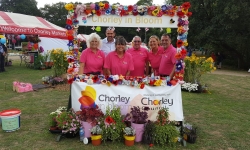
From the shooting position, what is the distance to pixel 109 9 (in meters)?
3.94

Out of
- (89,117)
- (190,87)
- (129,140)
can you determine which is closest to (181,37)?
(129,140)

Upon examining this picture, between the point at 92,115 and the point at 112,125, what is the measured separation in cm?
40

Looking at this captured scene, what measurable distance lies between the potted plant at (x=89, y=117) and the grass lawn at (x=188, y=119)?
305 mm

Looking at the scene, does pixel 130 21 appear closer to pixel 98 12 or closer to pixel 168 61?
pixel 98 12

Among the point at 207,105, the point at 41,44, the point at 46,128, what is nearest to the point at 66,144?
the point at 46,128

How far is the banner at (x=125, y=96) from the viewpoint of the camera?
4.01 metres

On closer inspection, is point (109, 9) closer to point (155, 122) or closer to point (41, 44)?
point (155, 122)

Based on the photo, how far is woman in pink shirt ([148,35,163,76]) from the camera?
14.7 feet

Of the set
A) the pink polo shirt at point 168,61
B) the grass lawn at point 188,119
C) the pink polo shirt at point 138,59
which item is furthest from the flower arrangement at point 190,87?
the pink polo shirt at point 138,59

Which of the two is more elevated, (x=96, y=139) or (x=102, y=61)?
(x=102, y=61)

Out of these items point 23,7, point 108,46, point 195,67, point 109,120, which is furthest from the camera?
point 23,7

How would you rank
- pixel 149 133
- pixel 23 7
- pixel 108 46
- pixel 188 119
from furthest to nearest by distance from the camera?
pixel 23 7 → pixel 188 119 → pixel 108 46 → pixel 149 133

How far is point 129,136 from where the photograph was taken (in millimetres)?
3705

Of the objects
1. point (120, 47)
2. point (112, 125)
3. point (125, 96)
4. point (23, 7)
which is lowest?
point (112, 125)
